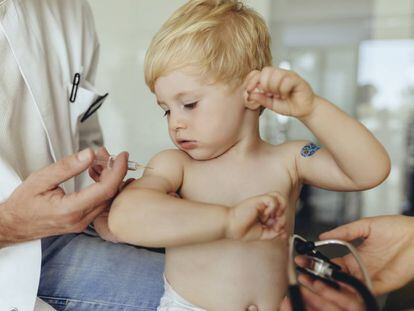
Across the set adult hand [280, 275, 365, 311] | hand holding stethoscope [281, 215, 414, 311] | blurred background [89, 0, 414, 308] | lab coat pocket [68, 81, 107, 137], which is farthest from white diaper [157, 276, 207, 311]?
blurred background [89, 0, 414, 308]

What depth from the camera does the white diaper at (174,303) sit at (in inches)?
32.6

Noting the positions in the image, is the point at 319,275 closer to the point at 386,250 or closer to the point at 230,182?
the point at 230,182

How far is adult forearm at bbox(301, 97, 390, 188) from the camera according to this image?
73 centimetres

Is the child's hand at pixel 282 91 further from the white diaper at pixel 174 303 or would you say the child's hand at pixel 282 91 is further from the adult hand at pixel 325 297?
the white diaper at pixel 174 303

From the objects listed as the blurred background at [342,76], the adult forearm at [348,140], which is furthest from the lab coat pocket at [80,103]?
the blurred background at [342,76]

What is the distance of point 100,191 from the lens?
2.57 feet

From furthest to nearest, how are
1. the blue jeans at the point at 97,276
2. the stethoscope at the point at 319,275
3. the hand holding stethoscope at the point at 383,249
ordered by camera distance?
1. the blue jeans at the point at 97,276
2. the hand holding stethoscope at the point at 383,249
3. the stethoscope at the point at 319,275

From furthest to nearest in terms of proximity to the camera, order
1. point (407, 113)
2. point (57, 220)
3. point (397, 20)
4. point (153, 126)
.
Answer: point (407, 113)
point (397, 20)
point (153, 126)
point (57, 220)

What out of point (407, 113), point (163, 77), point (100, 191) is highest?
point (163, 77)

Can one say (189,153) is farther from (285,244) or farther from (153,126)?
(153,126)

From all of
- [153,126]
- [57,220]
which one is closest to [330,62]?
[153,126]

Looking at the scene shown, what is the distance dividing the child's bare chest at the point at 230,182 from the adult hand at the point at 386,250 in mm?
175

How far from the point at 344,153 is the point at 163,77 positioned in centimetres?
30

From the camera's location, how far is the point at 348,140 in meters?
0.74
